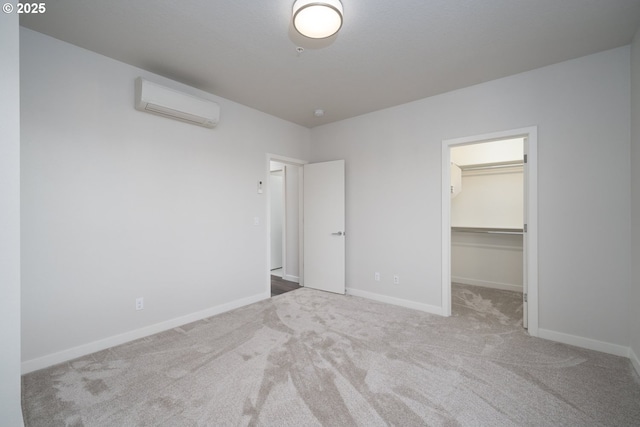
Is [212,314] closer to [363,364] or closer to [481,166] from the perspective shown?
[363,364]

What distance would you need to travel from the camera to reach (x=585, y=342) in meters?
2.50

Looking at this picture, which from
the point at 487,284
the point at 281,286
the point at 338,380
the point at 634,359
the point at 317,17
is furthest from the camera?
the point at 281,286

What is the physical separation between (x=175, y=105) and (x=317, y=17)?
174cm

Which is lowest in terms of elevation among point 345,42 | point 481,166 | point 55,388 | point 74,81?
point 55,388

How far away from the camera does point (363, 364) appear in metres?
2.21

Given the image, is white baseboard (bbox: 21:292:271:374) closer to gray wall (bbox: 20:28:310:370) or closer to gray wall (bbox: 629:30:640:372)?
gray wall (bbox: 20:28:310:370)

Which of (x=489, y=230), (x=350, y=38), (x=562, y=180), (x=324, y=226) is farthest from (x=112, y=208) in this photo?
(x=489, y=230)

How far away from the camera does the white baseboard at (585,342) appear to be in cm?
236

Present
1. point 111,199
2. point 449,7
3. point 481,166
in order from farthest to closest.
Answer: point 481,166
point 111,199
point 449,7

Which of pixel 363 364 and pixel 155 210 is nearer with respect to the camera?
pixel 363 364

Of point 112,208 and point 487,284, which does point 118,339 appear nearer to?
point 112,208

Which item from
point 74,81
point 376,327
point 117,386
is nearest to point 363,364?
point 376,327

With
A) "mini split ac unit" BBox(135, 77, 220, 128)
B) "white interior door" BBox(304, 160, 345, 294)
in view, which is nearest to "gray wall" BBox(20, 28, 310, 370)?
"mini split ac unit" BBox(135, 77, 220, 128)

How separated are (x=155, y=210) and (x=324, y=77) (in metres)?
2.24
